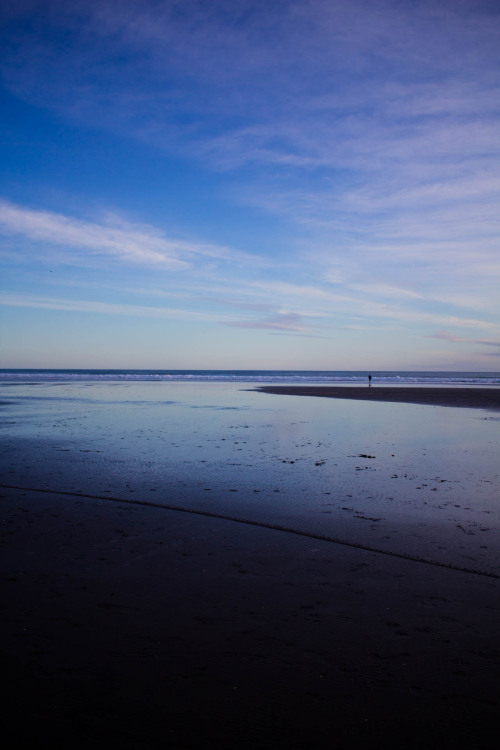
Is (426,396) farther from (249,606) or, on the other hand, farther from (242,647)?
(242,647)

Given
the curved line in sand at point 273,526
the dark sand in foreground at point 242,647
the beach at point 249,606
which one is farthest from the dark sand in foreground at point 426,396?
the dark sand in foreground at point 242,647

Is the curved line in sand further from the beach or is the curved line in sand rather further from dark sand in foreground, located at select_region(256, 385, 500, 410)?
dark sand in foreground, located at select_region(256, 385, 500, 410)

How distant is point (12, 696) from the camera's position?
124 inches

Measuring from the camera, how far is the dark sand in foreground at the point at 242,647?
2.95m

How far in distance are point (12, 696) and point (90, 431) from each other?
13071mm

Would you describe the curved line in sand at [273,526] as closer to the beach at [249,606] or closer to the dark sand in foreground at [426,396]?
the beach at [249,606]

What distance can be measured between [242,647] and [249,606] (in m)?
0.66

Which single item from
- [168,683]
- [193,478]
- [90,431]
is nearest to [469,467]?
[193,478]

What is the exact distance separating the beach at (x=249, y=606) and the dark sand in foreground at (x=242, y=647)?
0.01 metres

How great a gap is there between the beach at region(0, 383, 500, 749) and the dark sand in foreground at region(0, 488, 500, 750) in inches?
0.5

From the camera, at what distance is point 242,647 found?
3723mm

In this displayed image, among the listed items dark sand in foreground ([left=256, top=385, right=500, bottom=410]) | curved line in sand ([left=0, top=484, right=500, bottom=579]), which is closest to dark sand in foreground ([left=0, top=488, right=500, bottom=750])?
curved line in sand ([left=0, top=484, right=500, bottom=579])

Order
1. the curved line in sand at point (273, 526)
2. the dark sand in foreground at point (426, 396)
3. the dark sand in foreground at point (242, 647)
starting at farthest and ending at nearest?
the dark sand in foreground at point (426, 396) → the curved line in sand at point (273, 526) → the dark sand in foreground at point (242, 647)

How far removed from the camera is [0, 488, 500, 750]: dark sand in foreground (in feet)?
9.68
